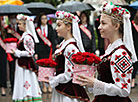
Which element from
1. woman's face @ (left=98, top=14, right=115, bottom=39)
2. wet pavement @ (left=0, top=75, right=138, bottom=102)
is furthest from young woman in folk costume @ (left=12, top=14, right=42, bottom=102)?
woman's face @ (left=98, top=14, right=115, bottom=39)

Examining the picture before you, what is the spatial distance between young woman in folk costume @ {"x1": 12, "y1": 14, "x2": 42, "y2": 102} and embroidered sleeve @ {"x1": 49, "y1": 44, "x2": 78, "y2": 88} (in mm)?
2597

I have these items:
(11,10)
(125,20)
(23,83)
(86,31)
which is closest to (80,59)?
(125,20)

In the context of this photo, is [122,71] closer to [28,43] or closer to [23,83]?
[28,43]

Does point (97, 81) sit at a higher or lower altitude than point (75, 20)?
lower

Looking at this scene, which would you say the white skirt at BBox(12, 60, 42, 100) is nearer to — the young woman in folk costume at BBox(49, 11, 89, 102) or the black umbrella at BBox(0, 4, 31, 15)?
the black umbrella at BBox(0, 4, 31, 15)

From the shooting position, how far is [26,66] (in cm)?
727

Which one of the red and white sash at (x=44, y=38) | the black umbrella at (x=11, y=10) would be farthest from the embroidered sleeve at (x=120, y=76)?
the red and white sash at (x=44, y=38)

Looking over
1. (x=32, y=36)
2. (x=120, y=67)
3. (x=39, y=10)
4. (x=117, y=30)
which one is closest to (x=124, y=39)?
(x=117, y=30)

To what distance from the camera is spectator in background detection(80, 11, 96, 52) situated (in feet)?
30.0

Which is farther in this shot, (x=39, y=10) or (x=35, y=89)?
(x=39, y=10)

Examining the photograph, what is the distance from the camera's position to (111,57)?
317 centimetres

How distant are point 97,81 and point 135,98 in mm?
4934

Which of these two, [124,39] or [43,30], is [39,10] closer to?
[43,30]

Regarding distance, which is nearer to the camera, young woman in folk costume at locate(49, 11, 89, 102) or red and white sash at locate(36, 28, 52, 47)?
young woman in folk costume at locate(49, 11, 89, 102)
